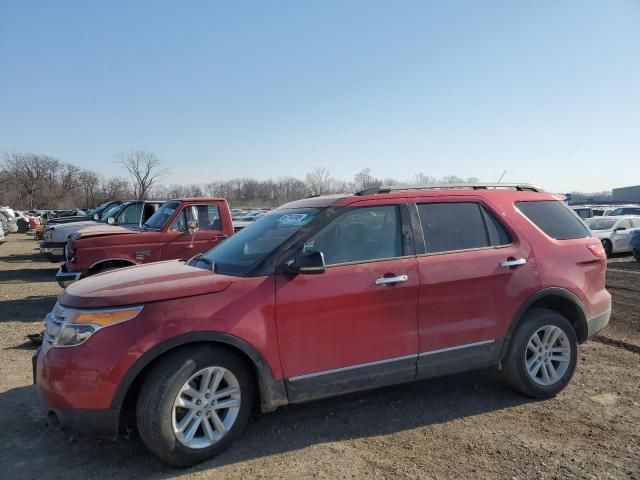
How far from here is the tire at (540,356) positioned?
14.1 feet

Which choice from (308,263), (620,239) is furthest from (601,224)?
(308,263)

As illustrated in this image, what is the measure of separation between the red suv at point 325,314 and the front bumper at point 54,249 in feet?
31.5

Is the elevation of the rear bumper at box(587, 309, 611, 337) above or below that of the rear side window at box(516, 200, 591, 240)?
below

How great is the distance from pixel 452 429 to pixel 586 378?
196 centimetres

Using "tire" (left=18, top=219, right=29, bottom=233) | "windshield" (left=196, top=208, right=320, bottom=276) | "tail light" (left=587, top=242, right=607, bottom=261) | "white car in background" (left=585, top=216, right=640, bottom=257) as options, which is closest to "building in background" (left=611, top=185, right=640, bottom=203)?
"white car in background" (left=585, top=216, right=640, bottom=257)

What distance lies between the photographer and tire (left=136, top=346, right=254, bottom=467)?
319 cm

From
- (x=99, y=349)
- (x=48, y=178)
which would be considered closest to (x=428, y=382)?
(x=99, y=349)

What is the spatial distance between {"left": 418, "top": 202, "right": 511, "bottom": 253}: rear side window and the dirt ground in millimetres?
1446

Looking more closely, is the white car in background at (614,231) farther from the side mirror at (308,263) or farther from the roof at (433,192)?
the side mirror at (308,263)

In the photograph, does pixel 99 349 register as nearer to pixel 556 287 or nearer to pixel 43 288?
pixel 556 287

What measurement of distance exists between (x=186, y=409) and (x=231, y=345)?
1.72ft

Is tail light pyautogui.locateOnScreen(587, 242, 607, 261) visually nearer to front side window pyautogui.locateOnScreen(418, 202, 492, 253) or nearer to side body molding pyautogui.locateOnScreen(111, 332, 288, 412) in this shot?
front side window pyautogui.locateOnScreen(418, 202, 492, 253)

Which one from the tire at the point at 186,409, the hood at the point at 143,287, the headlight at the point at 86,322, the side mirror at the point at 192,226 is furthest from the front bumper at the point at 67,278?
the tire at the point at 186,409

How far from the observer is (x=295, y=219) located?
4.07 m
